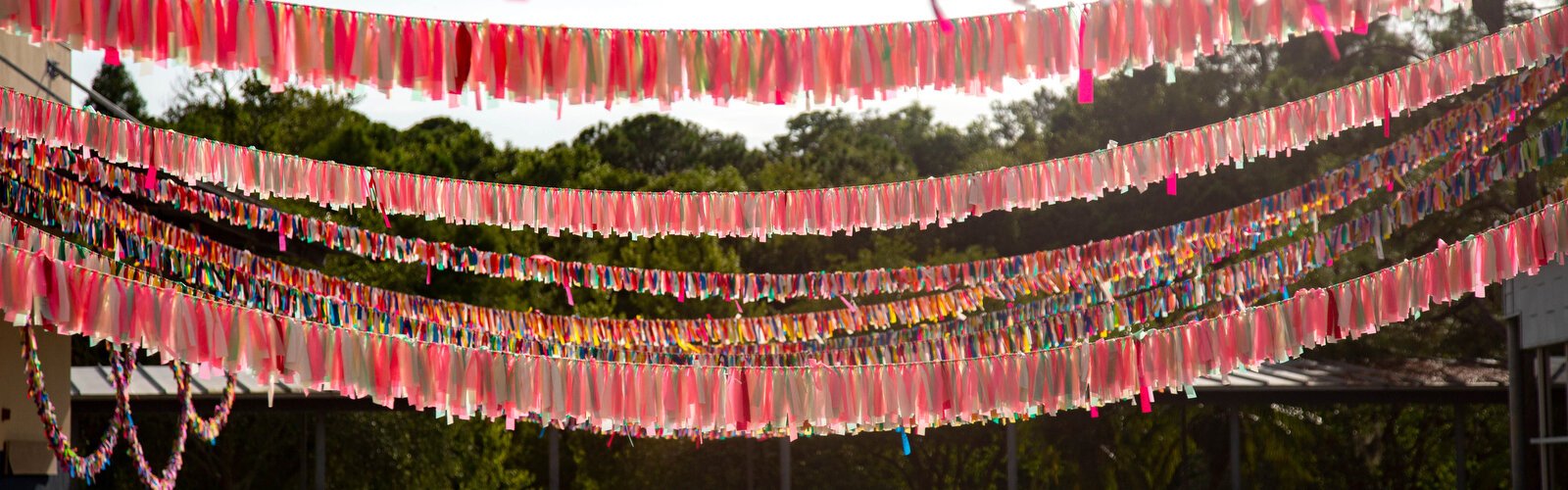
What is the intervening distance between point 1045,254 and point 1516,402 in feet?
14.9

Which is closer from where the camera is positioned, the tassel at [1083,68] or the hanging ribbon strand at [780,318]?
the tassel at [1083,68]

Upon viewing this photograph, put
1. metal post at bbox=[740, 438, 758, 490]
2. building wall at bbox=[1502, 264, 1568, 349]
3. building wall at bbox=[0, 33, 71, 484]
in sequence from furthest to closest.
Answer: metal post at bbox=[740, 438, 758, 490] < building wall at bbox=[1502, 264, 1568, 349] < building wall at bbox=[0, 33, 71, 484]

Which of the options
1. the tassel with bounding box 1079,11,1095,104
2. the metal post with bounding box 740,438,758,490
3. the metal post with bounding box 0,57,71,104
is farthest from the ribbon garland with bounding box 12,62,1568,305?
the metal post with bounding box 740,438,758,490

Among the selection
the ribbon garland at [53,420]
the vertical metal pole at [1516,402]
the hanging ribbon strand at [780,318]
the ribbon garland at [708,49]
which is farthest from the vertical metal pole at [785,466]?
the ribbon garland at [708,49]

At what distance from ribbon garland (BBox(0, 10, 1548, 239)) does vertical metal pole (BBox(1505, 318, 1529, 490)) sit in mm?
6246

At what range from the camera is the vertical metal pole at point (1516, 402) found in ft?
42.0

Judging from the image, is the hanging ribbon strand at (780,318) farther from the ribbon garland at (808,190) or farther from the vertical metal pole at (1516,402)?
the vertical metal pole at (1516,402)

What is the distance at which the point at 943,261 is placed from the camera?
2398 cm

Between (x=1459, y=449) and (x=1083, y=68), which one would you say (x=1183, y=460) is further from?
(x=1083, y=68)

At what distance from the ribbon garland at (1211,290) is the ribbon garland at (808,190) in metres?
1.11

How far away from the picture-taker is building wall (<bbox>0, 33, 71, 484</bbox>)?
34.6 feet

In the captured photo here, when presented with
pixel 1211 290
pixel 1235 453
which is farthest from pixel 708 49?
pixel 1235 453

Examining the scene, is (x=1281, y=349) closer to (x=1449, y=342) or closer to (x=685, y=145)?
(x=1449, y=342)

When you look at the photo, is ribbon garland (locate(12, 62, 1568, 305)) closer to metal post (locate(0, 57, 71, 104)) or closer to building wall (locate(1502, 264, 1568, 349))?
metal post (locate(0, 57, 71, 104))
